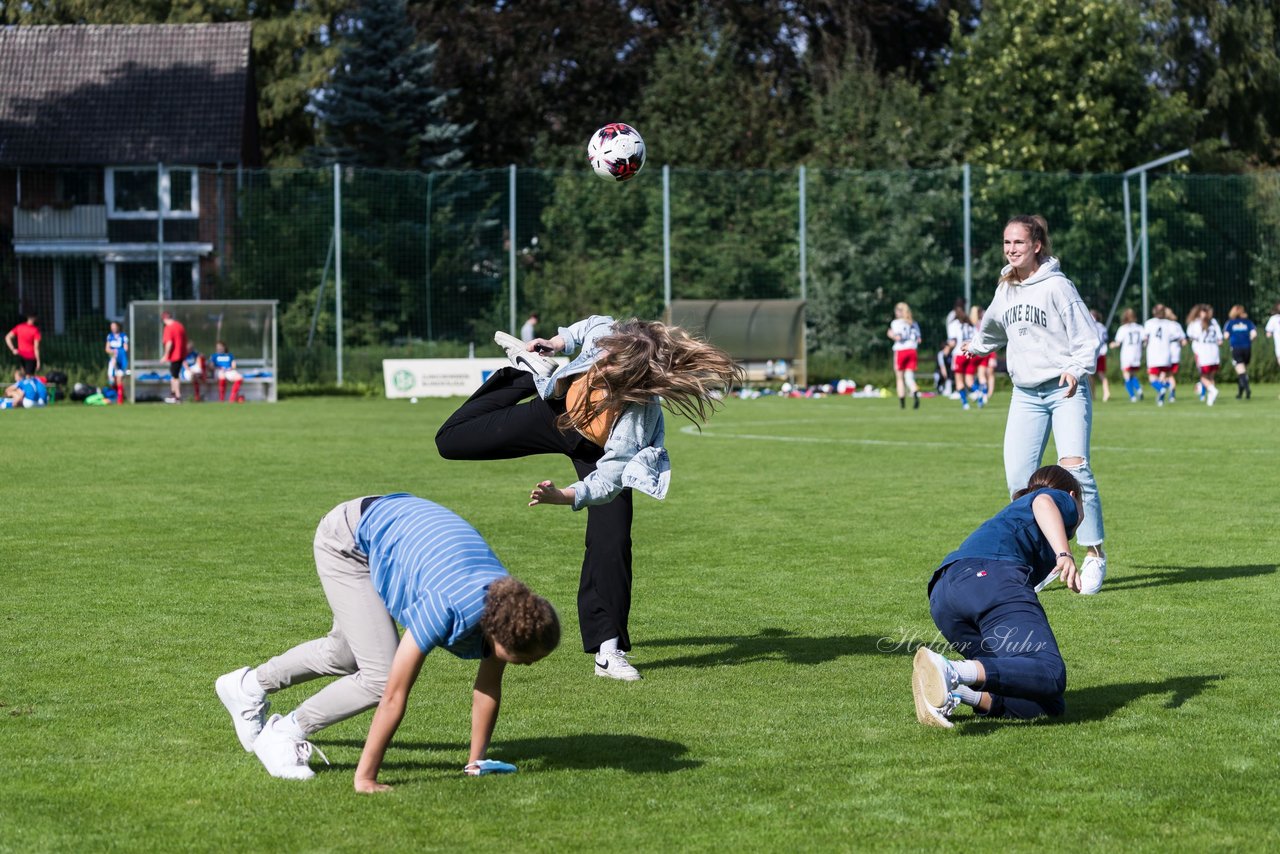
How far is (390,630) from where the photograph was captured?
17.9ft

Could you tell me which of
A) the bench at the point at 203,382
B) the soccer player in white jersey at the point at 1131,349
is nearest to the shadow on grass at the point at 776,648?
the soccer player in white jersey at the point at 1131,349

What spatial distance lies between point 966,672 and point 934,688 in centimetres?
16

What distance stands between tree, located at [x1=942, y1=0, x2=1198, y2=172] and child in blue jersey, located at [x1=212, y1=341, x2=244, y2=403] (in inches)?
840

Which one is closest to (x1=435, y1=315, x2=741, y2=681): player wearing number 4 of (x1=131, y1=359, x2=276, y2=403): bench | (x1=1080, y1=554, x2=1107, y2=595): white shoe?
(x1=1080, y1=554, x2=1107, y2=595): white shoe

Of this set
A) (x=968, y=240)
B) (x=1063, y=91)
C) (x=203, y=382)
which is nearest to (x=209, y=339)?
(x=203, y=382)

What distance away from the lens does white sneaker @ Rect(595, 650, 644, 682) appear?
729cm

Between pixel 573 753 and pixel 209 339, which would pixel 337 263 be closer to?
pixel 209 339

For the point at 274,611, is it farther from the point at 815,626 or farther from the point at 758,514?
the point at 758,514

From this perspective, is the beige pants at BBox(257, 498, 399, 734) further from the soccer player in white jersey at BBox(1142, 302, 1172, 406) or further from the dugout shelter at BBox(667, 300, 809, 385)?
the dugout shelter at BBox(667, 300, 809, 385)

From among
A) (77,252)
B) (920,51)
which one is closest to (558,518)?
(77,252)

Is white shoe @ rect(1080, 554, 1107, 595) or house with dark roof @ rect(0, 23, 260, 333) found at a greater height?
house with dark roof @ rect(0, 23, 260, 333)

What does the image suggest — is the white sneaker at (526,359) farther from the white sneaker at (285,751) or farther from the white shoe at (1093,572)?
the white shoe at (1093,572)

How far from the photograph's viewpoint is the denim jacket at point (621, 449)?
6500 mm

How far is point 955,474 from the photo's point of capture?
647 inches
